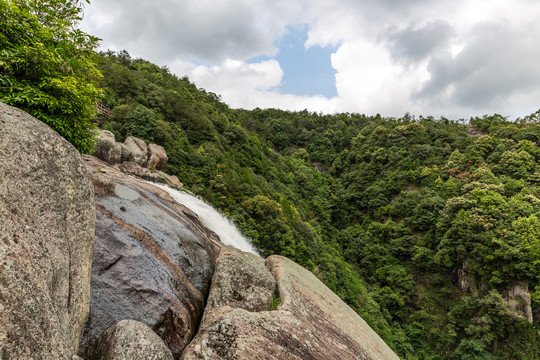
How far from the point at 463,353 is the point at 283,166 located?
44417mm

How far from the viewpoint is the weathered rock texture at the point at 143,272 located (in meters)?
5.31

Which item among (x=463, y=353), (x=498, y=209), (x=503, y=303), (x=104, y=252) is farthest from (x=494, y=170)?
(x=104, y=252)

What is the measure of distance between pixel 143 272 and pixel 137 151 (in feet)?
59.1

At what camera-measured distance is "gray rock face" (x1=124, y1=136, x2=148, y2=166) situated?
20.7m

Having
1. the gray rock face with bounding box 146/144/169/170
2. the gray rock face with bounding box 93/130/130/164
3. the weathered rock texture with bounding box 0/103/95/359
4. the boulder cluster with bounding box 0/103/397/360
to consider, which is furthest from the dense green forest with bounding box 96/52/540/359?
the weathered rock texture with bounding box 0/103/95/359

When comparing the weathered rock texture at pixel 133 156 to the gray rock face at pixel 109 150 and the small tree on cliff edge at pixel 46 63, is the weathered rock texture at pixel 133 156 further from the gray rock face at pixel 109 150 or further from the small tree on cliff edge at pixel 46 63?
the small tree on cliff edge at pixel 46 63

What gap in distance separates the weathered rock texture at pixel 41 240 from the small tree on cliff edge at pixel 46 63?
2.16 metres

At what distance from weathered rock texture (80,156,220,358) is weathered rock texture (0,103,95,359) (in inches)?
41.1

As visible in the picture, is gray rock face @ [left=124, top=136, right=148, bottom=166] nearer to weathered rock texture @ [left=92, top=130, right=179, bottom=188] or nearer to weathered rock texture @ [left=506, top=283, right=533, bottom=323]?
weathered rock texture @ [left=92, top=130, right=179, bottom=188]

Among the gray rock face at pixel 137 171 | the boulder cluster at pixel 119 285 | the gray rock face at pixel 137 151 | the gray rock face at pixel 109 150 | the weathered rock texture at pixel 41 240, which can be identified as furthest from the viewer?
the gray rock face at pixel 137 151

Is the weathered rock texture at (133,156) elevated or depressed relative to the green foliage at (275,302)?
elevated

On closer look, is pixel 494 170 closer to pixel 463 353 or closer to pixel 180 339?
pixel 463 353

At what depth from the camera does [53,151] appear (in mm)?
4039

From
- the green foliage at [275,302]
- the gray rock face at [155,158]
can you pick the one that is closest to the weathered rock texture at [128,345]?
the green foliage at [275,302]
